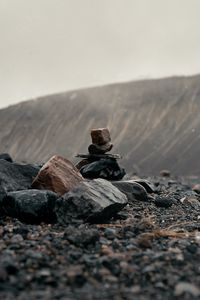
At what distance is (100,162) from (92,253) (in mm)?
8404

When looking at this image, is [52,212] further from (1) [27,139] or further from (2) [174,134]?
(1) [27,139]

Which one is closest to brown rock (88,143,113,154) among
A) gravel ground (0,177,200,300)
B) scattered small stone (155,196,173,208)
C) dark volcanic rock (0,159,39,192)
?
scattered small stone (155,196,173,208)

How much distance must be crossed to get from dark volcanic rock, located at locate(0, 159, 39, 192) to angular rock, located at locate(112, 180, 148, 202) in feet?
9.51

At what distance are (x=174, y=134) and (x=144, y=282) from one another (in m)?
113

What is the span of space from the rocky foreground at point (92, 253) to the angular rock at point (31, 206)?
0.02 metres

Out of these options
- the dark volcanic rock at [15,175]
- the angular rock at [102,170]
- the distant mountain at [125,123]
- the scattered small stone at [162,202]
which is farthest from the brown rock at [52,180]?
the distant mountain at [125,123]

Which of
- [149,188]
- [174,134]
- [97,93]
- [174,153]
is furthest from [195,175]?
[149,188]

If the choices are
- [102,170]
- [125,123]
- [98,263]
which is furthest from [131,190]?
[125,123]

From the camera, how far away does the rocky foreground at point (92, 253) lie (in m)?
5.51

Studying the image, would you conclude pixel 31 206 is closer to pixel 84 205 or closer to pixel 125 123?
pixel 84 205

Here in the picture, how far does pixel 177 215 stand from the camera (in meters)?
12.8

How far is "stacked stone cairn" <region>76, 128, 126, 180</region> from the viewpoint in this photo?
1548cm

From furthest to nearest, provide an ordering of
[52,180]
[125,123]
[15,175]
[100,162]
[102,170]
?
Answer: [125,123], [100,162], [102,170], [15,175], [52,180]

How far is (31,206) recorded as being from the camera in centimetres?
1027
